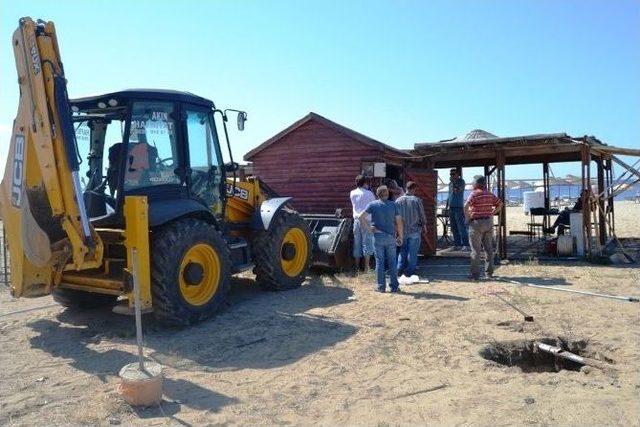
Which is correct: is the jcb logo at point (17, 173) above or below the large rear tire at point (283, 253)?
above

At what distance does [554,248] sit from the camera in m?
12.5

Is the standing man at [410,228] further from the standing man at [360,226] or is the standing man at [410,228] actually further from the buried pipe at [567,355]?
the buried pipe at [567,355]

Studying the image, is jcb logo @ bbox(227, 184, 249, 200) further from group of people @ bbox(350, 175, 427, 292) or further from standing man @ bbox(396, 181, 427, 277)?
standing man @ bbox(396, 181, 427, 277)

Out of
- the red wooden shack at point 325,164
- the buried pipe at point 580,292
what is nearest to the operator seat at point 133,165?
the red wooden shack at point 325,164

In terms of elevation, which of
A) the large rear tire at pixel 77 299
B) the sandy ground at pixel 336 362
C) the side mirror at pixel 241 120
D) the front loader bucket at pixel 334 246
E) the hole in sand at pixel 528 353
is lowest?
the hole in sand at pixel 528 353

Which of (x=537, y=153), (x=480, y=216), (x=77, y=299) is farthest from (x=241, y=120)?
(x=537, y=153)

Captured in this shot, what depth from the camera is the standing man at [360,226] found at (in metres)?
9.70

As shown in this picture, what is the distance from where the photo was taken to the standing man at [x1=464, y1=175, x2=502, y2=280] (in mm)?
9125

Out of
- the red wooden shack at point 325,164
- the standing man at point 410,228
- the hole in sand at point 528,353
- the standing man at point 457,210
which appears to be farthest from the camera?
the standing man at point 457,210

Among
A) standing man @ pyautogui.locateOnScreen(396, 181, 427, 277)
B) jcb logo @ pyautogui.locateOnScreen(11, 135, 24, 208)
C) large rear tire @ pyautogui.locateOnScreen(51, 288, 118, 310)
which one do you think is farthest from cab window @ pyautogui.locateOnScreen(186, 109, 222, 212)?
standing man @ pyautogui.locateOnScreen(396, 181, 427, 277)

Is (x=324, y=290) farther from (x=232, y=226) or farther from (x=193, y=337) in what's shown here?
(x=193, y=337)

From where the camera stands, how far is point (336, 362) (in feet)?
16.9

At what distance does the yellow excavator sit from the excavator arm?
0.03 ft

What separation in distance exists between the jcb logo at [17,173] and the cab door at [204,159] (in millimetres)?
1932
